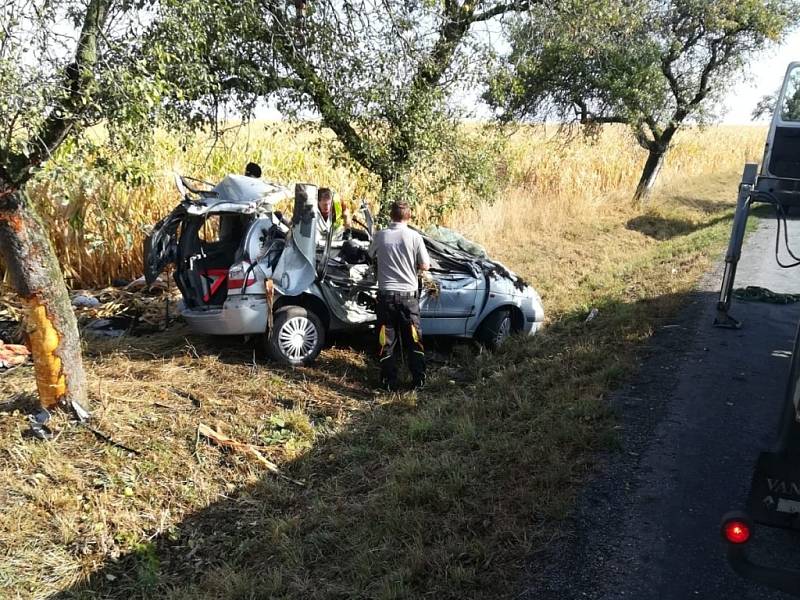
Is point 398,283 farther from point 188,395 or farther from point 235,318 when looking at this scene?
point 188,395

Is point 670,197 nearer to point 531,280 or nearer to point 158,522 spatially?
point 531,280

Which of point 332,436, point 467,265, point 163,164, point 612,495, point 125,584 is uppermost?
point 163,164

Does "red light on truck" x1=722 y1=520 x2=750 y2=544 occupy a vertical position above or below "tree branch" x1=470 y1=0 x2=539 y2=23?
below

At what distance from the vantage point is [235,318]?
21.6 ft

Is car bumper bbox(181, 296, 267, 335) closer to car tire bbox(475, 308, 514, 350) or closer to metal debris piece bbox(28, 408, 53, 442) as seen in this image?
metal debris piece bbox(28, 408, 53, 442)

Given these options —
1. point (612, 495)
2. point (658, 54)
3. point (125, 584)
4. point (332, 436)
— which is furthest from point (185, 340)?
point (658, 54)

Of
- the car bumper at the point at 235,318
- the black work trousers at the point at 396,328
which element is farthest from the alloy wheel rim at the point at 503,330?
the car bumper at the point at 235,318

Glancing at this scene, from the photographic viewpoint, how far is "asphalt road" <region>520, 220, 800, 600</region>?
3355mm

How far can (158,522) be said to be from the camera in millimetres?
4348

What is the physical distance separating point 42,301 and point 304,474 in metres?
2.40

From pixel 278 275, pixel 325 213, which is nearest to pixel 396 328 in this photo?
pixel 278 275

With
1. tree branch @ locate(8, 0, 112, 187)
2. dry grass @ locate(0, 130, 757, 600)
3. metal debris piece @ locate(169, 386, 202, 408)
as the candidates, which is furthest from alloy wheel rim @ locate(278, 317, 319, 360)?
tree branch @ locate(8, 0, 112, 187)

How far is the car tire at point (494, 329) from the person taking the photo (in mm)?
7804

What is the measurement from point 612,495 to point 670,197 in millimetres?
17850
